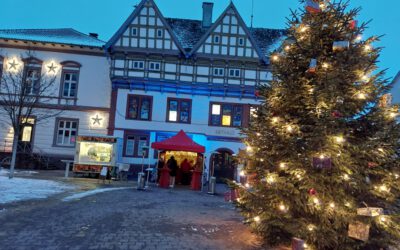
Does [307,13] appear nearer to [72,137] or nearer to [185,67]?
[185,67]

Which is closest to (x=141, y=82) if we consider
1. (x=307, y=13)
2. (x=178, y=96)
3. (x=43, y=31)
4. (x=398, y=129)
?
(x=178, y=96)

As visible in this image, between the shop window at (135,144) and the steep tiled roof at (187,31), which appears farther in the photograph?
the steep tiled roof at (187,31)

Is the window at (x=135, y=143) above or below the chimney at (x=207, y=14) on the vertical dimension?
below

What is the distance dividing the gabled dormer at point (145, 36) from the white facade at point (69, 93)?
96.4 inches

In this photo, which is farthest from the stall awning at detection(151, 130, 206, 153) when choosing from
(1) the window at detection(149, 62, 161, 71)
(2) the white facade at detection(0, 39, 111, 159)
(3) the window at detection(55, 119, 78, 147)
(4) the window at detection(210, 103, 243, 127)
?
(3) the window at detection(55, 119, 78, 147)

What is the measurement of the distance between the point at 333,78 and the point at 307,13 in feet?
5.34

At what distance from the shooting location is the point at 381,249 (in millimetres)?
5738

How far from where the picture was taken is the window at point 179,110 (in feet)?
78.3

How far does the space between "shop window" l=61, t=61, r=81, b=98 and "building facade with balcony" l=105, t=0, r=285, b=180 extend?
2.87m

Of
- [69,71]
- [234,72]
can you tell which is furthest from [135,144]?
[234,72]

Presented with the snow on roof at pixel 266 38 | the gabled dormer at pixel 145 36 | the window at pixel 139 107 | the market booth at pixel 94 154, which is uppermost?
the snow on roof at pixel 266 38

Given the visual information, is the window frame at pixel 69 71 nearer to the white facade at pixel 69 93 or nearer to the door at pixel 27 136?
the white facade at pixel 69 93

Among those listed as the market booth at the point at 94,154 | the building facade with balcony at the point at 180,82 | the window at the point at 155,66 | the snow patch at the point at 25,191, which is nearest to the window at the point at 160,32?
the building facade with balcony at the point at 180,82

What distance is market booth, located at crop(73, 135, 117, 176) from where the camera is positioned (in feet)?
64.3
